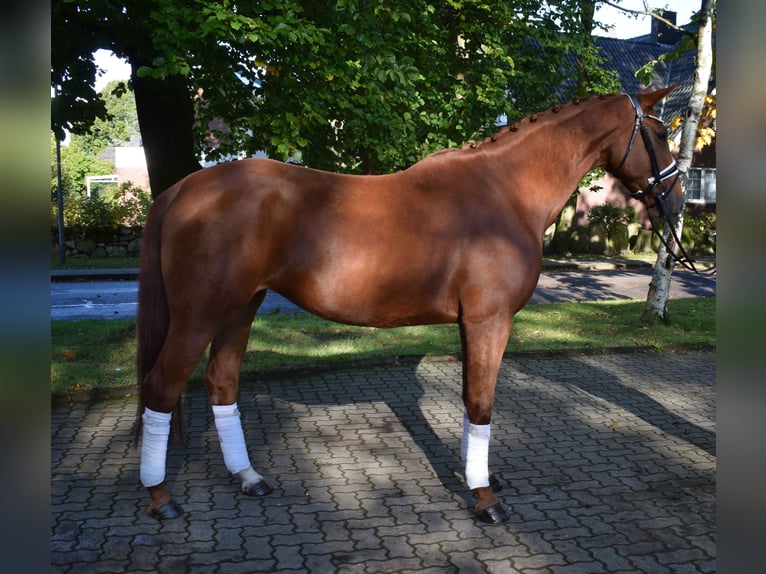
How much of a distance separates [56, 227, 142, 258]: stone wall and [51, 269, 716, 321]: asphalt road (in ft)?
20.7

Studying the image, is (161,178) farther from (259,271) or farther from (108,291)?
(108,291)

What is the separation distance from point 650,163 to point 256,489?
Result: 3.33 m

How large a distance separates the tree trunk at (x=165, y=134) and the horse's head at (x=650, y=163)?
5.78m

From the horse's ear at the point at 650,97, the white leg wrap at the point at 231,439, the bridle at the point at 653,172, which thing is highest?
the horse's ear at the point at 650,97

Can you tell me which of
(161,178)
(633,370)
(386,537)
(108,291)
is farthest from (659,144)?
(108,291)

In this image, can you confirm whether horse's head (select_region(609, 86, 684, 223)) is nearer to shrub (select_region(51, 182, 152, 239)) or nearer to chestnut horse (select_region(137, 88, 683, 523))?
chestnut horse (select_region(137, 88, 683, 523))

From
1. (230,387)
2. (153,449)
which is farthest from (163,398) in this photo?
(230,387)

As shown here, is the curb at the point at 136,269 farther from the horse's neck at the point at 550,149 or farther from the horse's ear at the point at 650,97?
the horse's ear at the point at 650,97

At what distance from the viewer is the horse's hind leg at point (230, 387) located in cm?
446

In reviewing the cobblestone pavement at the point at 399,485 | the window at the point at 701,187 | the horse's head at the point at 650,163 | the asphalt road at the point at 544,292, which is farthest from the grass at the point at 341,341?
the window at the point at 701,187

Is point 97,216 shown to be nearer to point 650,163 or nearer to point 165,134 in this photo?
point 165,134

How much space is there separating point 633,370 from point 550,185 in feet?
14.4

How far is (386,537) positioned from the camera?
3777 millimetres

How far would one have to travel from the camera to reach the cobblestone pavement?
3.57 meters
